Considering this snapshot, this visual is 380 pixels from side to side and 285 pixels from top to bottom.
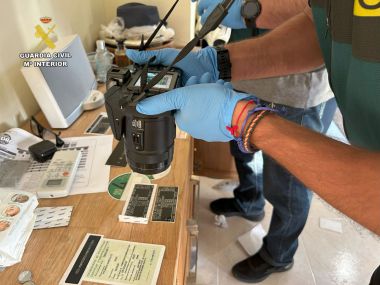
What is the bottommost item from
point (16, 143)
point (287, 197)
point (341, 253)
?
point (341, 253)

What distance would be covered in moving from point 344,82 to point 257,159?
1173 mm

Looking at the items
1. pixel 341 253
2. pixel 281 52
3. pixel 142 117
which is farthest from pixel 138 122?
pixel 341 253

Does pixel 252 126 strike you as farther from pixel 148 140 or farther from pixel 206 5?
pixel 206 5

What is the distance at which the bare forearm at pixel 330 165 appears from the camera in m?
0.45

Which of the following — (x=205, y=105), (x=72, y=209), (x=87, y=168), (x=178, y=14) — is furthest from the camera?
(x=178, y=14)

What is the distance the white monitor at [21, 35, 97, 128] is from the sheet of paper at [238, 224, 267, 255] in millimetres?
934

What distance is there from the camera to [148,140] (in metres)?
0.57

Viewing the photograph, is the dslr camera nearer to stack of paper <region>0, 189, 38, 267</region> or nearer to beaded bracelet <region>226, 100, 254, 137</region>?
beaded bracelet <region>226, 100, 254, 137</region>

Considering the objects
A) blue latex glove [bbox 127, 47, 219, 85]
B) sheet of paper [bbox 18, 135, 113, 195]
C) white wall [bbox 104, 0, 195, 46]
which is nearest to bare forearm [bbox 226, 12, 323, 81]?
blue latex glove [bbox 127, 47, 219, 85]

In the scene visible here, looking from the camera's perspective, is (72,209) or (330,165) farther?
(72,209)

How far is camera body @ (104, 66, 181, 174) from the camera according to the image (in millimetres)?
549

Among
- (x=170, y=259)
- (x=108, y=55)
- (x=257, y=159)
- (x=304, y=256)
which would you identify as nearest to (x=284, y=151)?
(x=170, y=259)

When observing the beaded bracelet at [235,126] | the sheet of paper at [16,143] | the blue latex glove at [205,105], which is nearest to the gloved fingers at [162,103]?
the blue latex glove at [205,105]

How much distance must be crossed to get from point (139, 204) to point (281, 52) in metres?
0.54
